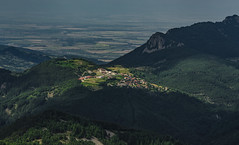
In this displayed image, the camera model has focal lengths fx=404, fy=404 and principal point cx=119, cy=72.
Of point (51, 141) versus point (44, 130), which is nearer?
point (51, 141)

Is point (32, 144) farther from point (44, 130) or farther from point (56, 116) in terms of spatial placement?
point (56, 116)

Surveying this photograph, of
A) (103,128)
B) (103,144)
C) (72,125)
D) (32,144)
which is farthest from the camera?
(103,128)

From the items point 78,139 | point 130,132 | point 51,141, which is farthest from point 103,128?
point 51,141

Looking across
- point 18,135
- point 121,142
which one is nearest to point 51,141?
point 18,135

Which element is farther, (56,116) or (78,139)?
(56,116)

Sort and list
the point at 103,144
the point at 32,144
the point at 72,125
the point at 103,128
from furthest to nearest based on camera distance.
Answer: the point at 103,128
the point at 72,125
the point at 103,144
the point at 32,144

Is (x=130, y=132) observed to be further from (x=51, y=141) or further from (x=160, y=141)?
(x=51, y=141)
